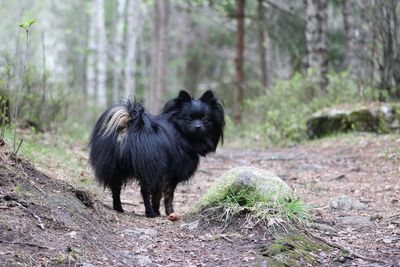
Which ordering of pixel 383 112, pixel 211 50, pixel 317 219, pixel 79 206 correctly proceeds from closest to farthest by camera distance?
pixel 79 206 < pixel 317 219 < pixel 383 112 < pixel 211 50

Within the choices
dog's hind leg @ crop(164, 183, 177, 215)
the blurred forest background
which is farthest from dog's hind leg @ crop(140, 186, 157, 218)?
the blurred forest background

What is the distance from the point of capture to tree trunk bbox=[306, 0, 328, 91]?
16188 mm

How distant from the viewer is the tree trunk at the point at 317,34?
16.2 meters

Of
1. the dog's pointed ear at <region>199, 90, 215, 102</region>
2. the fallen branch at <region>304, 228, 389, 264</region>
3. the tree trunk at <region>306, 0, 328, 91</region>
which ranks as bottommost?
the fallen branch at <region>304, 228, 389, 264</region>

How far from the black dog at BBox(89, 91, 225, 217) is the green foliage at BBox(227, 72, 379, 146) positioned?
6842 millimetres

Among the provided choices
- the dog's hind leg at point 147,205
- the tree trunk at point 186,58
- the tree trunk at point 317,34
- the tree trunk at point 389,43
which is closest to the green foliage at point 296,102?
the tree trunk at point 389,43

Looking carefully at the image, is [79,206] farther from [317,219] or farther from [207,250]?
[317,219]

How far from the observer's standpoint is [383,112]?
40.5ft

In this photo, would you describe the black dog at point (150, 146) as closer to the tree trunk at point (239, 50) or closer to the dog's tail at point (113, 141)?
the dog's tail at point (113, 141)

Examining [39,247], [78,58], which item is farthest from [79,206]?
[78,58]

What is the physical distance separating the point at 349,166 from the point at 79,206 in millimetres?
5889

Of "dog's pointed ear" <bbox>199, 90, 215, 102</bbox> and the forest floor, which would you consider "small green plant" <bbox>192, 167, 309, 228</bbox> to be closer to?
the forest floor

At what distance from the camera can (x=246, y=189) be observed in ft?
18.2

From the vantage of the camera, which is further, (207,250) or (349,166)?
(349,166)
